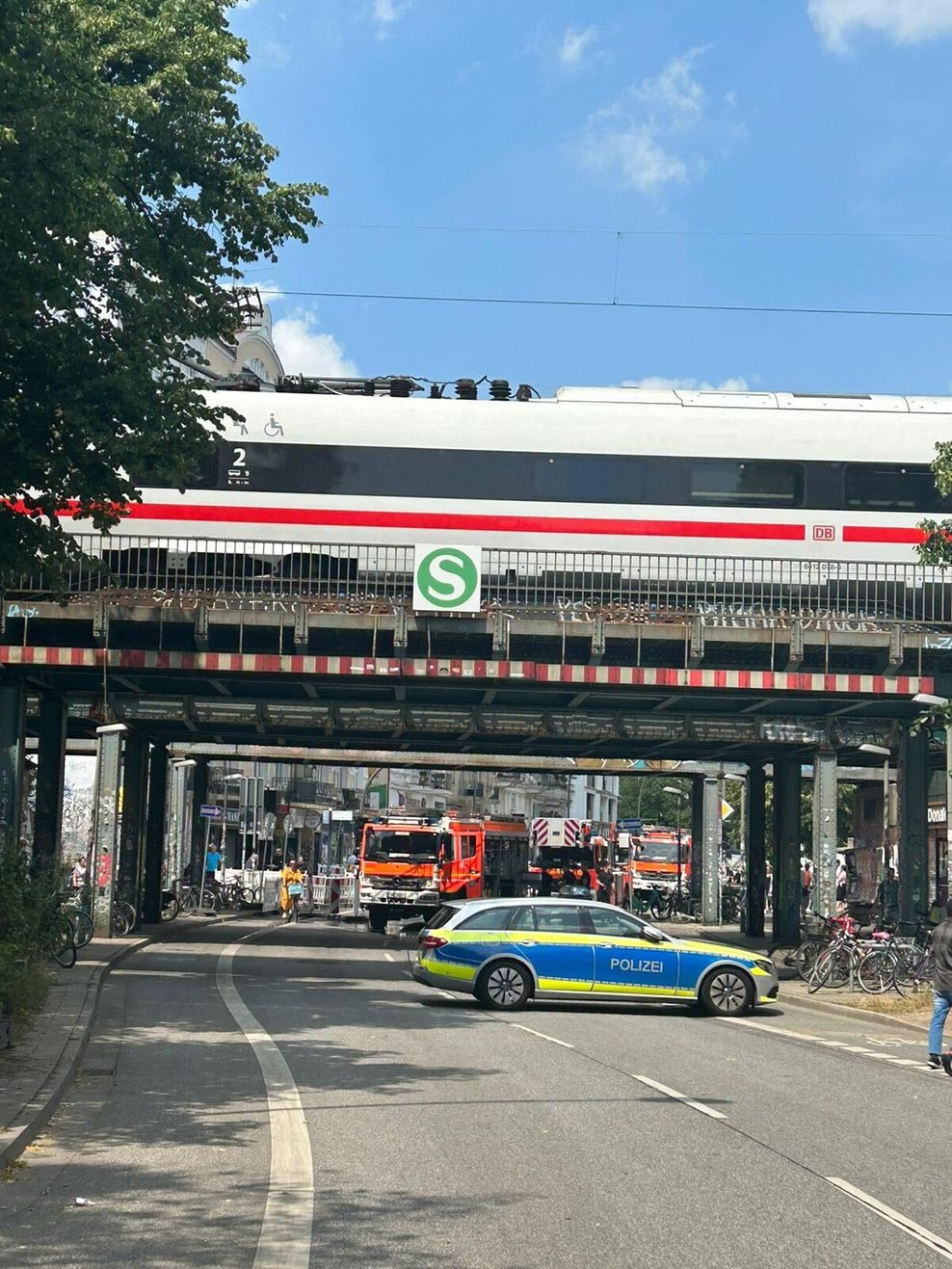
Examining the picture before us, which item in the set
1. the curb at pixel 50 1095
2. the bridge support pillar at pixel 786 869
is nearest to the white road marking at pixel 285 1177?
the curb at pixel 50 1095

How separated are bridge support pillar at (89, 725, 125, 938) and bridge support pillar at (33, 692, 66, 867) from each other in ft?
4.89

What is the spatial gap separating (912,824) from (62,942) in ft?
50.6

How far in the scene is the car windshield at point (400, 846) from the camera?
40250 mm

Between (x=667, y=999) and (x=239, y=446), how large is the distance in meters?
13.0

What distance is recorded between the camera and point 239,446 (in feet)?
92.4

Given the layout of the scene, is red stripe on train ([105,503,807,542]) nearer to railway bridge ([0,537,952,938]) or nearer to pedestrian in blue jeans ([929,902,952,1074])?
Result: railway bridge ([0,537,952,938])

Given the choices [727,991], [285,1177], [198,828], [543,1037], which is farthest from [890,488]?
[198,828]

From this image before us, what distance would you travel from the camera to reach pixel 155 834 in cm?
4116

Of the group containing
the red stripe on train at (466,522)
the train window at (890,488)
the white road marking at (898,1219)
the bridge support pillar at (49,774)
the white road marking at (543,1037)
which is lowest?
the white road marking at (543,1037)

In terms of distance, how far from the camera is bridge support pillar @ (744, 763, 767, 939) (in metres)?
41.6

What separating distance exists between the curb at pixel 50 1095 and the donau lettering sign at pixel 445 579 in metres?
8.99

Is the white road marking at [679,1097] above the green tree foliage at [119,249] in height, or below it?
below

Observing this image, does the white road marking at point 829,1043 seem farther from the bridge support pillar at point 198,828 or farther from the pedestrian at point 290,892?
the bridge support pillar at point 198,828

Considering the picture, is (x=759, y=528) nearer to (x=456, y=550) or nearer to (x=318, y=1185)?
(x=456, y=550)
